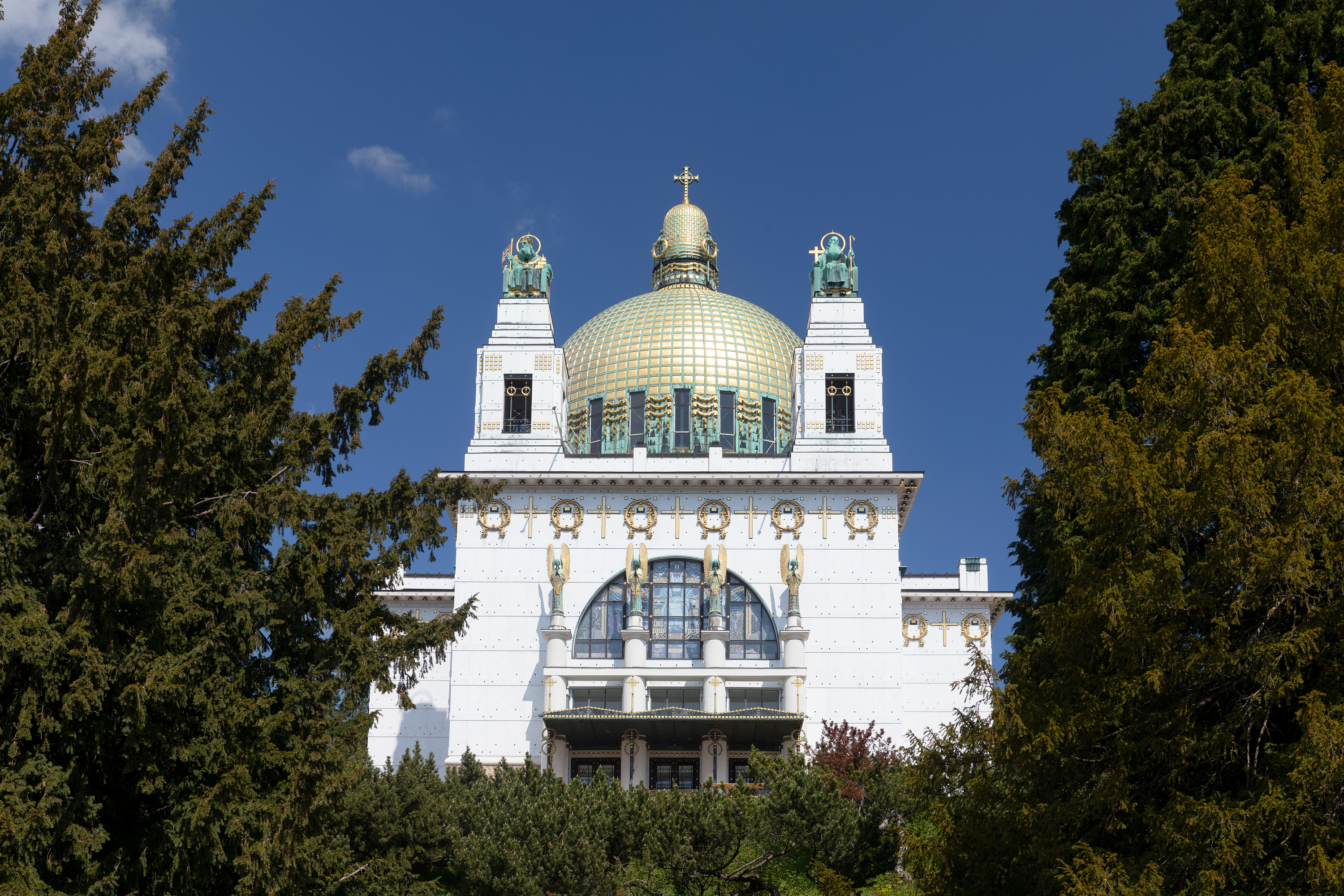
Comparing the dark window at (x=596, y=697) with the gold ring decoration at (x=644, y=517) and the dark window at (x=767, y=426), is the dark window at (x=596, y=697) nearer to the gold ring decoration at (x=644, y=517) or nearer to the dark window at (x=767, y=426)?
the gold ring decoration at (x=644, y=517)

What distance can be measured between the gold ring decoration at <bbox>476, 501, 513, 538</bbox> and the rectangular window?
10.9ft

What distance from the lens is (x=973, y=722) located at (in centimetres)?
1650

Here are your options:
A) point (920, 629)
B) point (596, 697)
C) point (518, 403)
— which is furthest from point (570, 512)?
point (920, 629)

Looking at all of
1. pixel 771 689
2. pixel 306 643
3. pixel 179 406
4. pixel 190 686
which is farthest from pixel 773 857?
pixel 771 689

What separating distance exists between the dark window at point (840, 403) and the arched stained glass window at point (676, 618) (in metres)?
6.78

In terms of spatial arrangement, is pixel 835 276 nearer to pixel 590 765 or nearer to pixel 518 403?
pixel 518 403

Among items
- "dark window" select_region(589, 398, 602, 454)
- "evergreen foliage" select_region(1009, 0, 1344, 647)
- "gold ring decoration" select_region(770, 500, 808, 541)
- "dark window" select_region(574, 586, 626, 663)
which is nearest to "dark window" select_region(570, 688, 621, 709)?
"dark window" select_region(574, 586, 626, 663)

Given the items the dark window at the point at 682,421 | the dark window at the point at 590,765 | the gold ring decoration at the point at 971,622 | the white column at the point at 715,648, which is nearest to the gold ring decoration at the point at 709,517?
the white column at the point at 715,648

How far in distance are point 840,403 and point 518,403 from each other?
11.4 metres

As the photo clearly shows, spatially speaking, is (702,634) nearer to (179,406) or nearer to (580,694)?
(580,694)

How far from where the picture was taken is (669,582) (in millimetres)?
46750

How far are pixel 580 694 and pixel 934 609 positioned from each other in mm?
15771

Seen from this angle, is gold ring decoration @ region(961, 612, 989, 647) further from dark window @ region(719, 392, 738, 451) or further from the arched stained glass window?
dark window @ region(719, 392, 738, 451)

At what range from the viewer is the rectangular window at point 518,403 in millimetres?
49406
